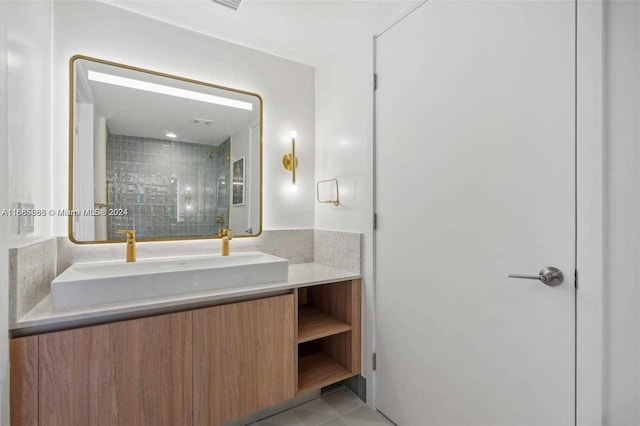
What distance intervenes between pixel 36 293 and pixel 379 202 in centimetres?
168

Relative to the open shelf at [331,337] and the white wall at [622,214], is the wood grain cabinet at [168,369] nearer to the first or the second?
the open shelf at [331,337]

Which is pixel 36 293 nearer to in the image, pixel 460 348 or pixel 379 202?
pixel 379 202

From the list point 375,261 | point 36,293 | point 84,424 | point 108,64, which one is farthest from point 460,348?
point 108,64

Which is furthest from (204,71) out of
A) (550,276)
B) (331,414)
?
(331,414)

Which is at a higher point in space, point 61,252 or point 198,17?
point 198,17

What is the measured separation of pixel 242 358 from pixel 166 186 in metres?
1.08

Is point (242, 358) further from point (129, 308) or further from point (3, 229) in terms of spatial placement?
point (3, 229)

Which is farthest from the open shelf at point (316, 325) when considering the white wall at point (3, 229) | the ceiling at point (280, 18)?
the ceiling at point (280, 18)

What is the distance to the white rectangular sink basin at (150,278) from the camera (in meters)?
1.19

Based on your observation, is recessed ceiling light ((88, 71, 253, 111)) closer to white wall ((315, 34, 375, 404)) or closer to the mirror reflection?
the mirror reflection

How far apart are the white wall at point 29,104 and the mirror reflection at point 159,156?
0.48 ft

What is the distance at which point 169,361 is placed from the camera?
131 centimetres

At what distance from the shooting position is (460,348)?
4.39 ft

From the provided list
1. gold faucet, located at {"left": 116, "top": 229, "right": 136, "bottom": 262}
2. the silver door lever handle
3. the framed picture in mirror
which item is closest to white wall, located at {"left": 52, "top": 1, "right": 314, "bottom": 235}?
the framed picture in mirror
